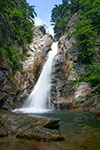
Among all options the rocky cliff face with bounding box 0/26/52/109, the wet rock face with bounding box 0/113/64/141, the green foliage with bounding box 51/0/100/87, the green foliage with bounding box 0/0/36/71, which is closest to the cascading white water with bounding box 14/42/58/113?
the rocky cliff face with bounding box 0/26/52/109

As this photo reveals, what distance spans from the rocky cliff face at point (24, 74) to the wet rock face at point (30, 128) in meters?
5.10

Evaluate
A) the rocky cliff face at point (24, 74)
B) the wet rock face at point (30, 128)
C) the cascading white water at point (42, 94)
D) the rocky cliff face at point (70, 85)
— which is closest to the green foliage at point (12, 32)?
the rocky cliff face at point (24, 74)

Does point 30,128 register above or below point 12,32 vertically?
below

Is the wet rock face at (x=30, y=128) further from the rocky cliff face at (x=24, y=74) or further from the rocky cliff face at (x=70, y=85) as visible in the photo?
the rocky cliff face at (x=70, y=85)

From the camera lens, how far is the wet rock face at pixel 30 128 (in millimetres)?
3760

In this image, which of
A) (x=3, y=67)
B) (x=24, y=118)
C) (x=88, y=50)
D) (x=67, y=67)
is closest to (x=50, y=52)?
(x=67, y=67)

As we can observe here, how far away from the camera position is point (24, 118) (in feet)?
15.8

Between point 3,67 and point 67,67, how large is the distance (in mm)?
10364

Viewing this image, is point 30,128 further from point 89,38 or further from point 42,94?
point 89,38

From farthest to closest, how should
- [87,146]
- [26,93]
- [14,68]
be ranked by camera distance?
[26,93], [14,68], [87,146]

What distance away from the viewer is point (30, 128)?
13.6 ft

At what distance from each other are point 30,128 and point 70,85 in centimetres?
1273

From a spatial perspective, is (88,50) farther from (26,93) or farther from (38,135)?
(38,135)

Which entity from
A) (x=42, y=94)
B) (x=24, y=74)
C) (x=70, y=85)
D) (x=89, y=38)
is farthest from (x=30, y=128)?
(x=89, y=38)
